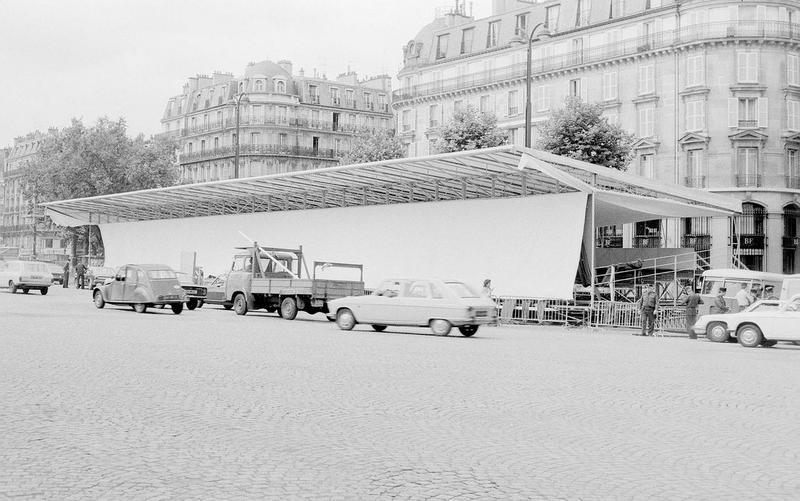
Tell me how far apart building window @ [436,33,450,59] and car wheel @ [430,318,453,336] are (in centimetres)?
5256

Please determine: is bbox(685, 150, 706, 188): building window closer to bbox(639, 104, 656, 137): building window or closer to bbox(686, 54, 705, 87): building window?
bbox(639, 104, 656, 137): building window

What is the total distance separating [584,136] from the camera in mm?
49719

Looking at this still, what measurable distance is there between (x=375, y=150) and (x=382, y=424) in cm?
5504

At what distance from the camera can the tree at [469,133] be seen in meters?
53.2

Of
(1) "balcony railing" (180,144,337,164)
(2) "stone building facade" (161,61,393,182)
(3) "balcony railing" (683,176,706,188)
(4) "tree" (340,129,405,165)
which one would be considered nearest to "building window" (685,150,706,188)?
(3) "balcony railing" (683,176,706,188)

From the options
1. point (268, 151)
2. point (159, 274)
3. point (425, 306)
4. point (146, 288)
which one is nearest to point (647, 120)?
point (159, 274)

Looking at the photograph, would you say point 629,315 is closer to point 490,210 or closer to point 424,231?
point 490,210

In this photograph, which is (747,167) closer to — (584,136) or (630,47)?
(630,47)

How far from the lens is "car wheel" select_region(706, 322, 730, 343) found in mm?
25000

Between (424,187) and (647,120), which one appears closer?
(424,187)

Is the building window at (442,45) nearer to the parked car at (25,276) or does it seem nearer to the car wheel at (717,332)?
the parked car at (25,276)

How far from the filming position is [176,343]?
1812cm

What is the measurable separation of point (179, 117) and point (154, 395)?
A: 97.9 meters

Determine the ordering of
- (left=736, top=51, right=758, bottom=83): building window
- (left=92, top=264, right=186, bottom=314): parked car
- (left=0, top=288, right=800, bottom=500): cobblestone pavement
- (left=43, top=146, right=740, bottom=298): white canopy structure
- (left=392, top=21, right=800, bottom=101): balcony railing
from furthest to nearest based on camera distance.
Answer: (left=736, top=51, right=758, bottom=83): building window
(left=392, top=21, right=800, bottom=101): balcony railing
(left=43, top=146, right=740, bottom=298): white canopy structure
(left=92, top=264, right=186, bottom=314): parked car
(left=0, top=288, right=800, bottom=500): cobblestone pavement
